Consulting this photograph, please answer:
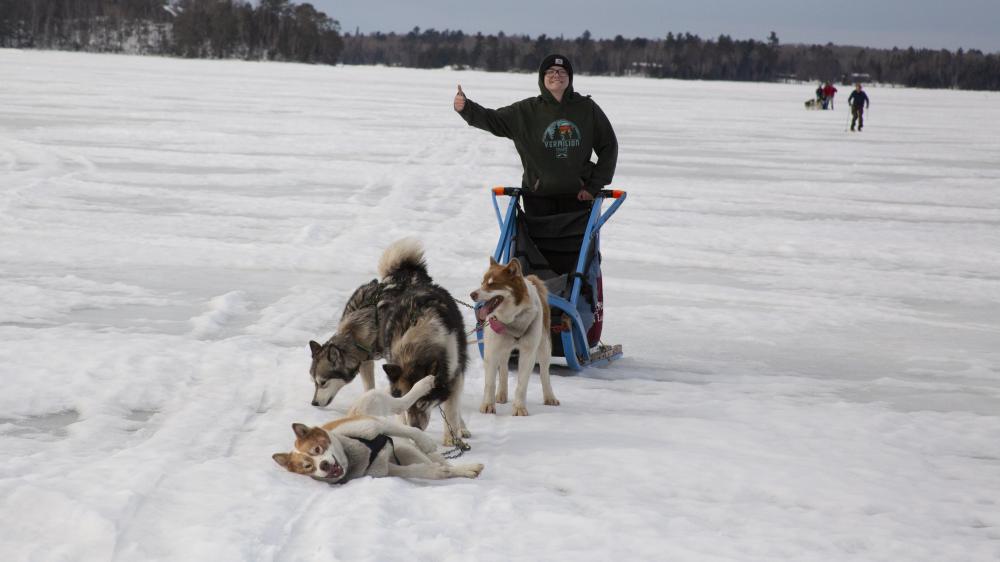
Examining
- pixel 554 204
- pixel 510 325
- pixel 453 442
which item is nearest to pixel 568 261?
pixel 554 204

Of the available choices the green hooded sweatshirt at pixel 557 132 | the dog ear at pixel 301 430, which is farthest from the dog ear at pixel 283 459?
the green hooded sweatshirt at pixel 557 132

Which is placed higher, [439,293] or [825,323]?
[439,293]

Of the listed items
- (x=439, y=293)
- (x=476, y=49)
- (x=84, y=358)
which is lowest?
(x=84, y=358)

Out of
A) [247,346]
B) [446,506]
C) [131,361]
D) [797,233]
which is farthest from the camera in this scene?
[797,233]

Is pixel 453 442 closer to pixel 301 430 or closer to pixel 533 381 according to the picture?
pixel 301 430

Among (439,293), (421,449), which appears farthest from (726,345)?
(421,449)

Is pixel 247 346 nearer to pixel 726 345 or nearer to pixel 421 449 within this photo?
pixel 421 449

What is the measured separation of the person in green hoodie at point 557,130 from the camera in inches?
224

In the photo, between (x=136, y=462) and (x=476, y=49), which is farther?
(x=476, y=49)

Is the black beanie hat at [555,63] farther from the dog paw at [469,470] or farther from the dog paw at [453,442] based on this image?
the dog paw at [469,470]

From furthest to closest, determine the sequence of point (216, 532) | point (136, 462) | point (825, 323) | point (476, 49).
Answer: point (476, 49)
point (825, 323)
point (136, 462)
point (216, 532)

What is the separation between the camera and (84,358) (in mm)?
5254

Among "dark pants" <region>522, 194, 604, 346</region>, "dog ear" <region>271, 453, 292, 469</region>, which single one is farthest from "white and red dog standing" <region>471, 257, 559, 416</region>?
"dog ear" <region>271, 453, 292, 469</region>

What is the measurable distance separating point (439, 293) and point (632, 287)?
3.61m
